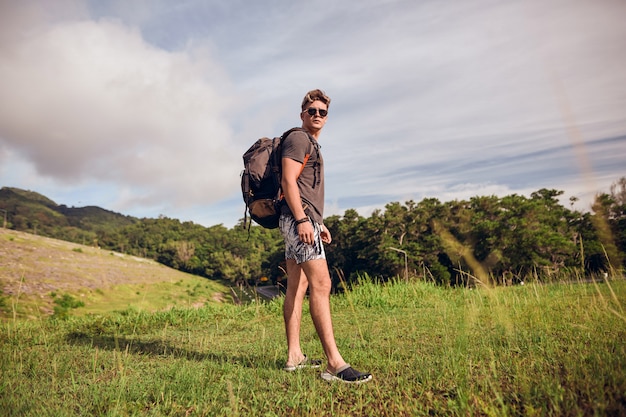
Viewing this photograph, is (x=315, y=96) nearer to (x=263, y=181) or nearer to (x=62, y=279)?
(x=263, y=181)

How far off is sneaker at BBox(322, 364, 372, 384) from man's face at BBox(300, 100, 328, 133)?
1.97 meters

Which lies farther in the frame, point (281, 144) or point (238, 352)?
point (238, 352)

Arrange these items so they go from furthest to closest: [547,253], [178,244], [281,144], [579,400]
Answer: [178,244] → [547,253] → [281,144] → [579,400]

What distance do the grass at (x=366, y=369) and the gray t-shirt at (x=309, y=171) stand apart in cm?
108

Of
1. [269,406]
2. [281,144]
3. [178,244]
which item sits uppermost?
[178,244]

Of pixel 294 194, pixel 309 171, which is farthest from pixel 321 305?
pixel 309 171

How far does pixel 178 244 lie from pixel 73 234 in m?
48.9

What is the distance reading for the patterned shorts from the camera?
312 cm

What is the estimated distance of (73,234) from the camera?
130 metres

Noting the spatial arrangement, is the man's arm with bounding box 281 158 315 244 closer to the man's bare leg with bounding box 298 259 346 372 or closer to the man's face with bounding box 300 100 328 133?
the man's bare leg with bounding box 298 259 346 372

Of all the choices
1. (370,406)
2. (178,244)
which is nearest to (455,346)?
(370,406)

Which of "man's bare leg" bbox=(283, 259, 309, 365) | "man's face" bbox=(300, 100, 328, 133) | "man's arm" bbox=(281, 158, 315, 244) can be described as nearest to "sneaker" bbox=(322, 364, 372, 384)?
"man's bare leg" bbox=(283, 259, 309, 365)

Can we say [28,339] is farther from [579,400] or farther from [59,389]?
[579,400]

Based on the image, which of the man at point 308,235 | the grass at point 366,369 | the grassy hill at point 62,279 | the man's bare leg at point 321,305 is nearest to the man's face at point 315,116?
the man at point 308,235
